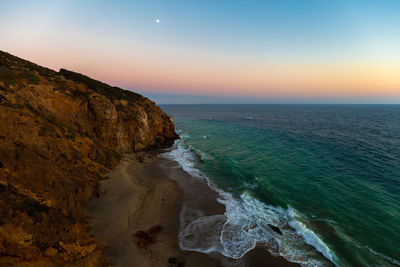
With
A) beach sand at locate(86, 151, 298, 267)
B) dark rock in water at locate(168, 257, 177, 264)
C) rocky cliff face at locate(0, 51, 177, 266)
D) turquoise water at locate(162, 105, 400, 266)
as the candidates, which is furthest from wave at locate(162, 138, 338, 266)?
rocky cliff face at locate(0, 51, 177, 266)

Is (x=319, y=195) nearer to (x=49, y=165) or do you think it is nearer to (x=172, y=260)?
(x=172, y=260)

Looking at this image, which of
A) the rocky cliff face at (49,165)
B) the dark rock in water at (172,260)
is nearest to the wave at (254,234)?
the dark rock in water at (172,260)

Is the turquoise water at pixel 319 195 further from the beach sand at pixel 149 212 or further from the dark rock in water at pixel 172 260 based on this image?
the dark rock in water at pixel 172 260

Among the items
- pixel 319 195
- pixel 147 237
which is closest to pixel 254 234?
pixel 147 237

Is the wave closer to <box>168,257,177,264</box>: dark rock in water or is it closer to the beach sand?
the beach sand

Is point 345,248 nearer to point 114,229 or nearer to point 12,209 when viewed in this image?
point 114,229
